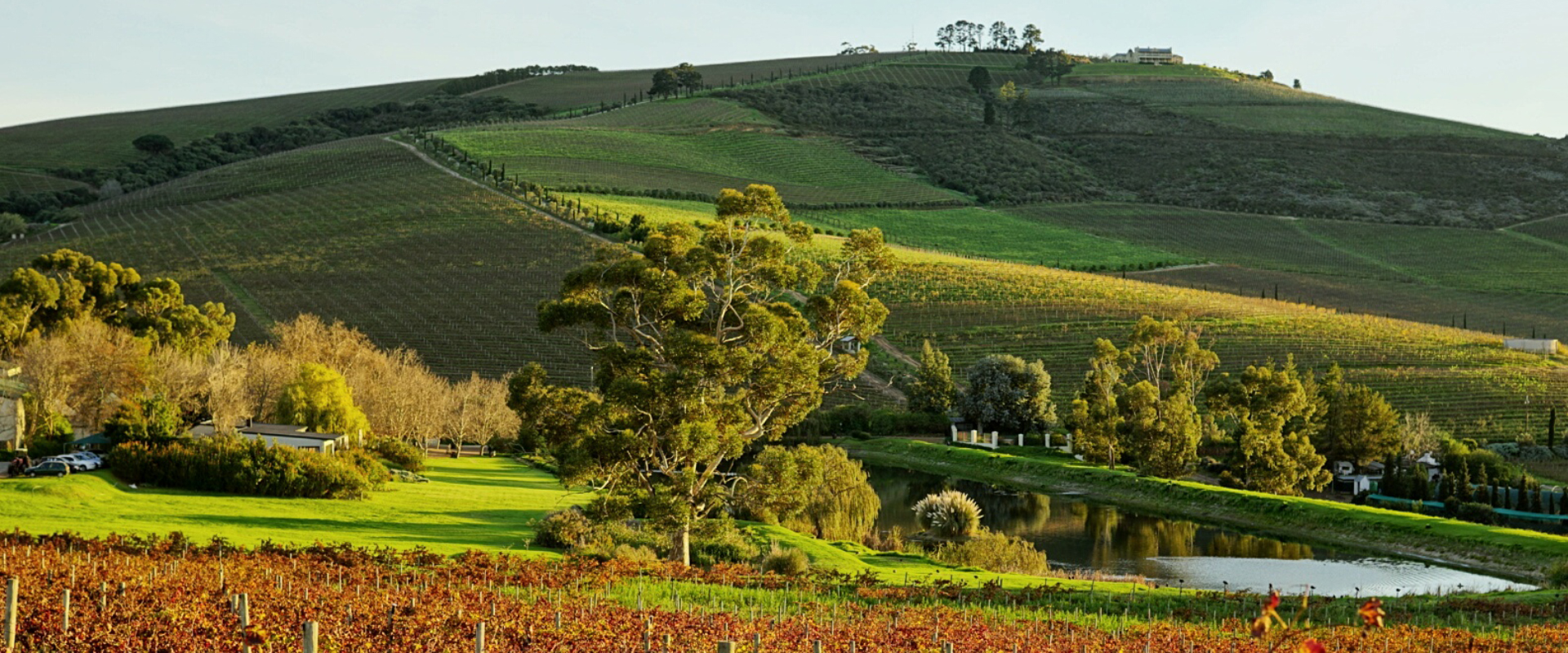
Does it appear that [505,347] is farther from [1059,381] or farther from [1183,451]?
[1183,451]

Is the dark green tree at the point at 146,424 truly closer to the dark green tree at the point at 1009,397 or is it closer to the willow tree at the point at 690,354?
the willow tree at the point at 690,354

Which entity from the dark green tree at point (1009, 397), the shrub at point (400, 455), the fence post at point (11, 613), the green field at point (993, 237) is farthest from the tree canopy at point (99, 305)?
the green field at point (993, 237)

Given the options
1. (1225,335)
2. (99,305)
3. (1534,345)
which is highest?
(99,305)

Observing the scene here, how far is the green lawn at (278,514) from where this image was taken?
102 feet

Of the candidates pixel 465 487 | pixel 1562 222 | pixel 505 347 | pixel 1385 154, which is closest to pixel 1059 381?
pixel 505 347

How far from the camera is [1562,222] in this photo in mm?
139875

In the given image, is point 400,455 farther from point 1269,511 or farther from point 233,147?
point 233,147

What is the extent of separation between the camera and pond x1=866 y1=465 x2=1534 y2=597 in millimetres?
36188

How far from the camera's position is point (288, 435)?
53562 mm

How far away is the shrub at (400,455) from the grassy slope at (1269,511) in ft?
81.2

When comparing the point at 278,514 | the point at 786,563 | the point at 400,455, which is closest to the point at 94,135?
the point at 400,455

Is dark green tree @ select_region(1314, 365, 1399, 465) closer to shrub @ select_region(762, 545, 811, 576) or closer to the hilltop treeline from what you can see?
shrub @ select_region(762, 545, 811, 576)

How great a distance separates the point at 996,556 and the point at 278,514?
63.1 feet

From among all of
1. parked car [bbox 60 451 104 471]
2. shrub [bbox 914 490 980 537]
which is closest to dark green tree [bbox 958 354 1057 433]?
shrub [bbox 914 490 980 537]
